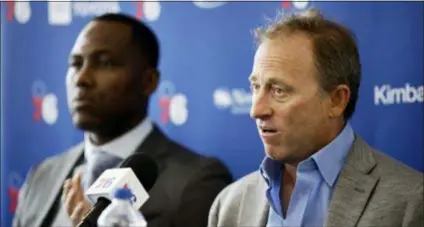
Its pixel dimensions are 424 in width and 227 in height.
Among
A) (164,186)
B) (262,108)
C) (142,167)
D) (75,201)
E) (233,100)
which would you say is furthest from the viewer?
(233,100)

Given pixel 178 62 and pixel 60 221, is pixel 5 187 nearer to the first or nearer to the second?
pixel 60 221

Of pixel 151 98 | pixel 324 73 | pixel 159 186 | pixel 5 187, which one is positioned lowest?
pixel 5 187

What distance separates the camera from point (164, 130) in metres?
2.69

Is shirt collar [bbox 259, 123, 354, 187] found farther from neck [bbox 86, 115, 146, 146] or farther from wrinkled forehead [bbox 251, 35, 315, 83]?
neck [bbox 86, 115, 146, 146]

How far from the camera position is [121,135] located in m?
2.49

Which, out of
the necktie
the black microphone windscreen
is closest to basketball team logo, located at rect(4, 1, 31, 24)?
the necktie

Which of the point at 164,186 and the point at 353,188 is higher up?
the point at 353,188

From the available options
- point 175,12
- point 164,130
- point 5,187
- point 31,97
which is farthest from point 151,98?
point 5,187

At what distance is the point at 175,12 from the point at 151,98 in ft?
0.98

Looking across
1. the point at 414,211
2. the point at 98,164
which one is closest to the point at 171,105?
the point at 98,164

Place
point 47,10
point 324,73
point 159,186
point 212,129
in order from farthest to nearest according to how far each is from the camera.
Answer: point 47,10 < point 212,129 < point 159,186 < point 324,73

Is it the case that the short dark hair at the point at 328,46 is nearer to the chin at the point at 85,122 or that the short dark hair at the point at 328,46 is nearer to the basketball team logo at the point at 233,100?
the basketball team logo at the point at 233,100

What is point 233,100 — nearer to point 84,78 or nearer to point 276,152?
point 84,78

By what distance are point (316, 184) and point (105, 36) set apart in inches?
35.6
